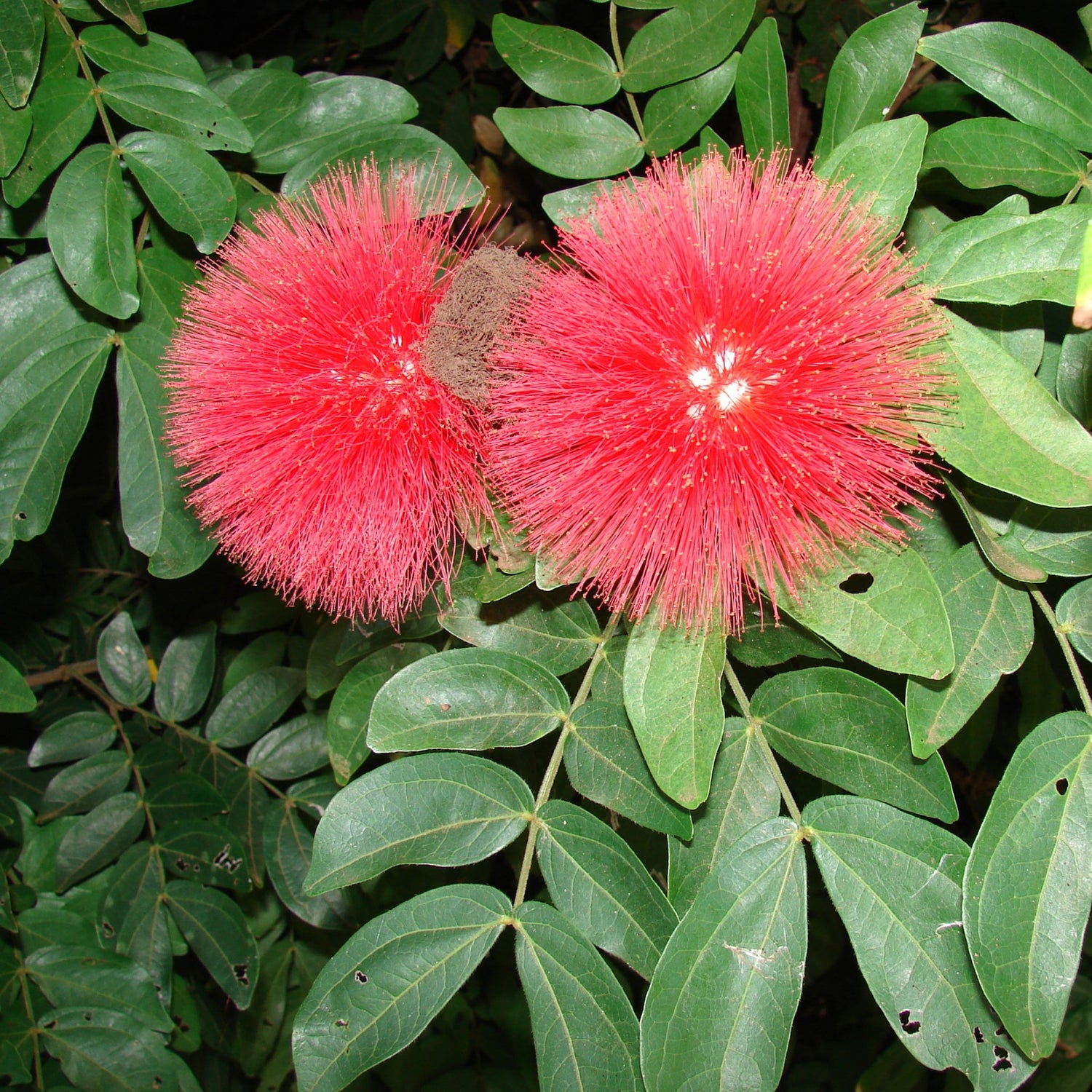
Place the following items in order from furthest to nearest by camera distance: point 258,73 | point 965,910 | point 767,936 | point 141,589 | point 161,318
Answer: point 141,589
point 258,73
point 161,318
point 767,936
point 965,910

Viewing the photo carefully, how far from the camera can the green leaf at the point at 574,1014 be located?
1147 millimetres

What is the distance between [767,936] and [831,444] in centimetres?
66

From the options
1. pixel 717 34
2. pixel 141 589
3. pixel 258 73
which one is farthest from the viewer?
pixel 141 589

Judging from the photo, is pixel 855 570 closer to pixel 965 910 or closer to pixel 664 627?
pixel 664 627

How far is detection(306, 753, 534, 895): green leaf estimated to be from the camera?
48.2 inches

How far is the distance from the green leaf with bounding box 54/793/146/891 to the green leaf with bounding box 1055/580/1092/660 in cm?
188

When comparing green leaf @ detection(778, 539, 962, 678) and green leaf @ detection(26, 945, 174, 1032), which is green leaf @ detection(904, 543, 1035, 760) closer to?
green leaf @ detection(778, 539, 962, 678)

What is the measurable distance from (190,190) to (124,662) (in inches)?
48.1

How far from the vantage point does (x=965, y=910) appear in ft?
3.54

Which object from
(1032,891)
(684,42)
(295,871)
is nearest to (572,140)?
(684,42)

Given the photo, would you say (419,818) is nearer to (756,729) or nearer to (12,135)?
(756,729)

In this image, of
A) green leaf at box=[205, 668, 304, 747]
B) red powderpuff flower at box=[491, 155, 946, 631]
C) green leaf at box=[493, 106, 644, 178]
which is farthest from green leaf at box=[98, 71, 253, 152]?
green leaf at box=[205, 668, 304, 747]

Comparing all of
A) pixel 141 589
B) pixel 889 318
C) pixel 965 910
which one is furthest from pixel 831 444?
pixel 141 589

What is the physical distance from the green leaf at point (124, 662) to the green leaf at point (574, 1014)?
1.36 meters
